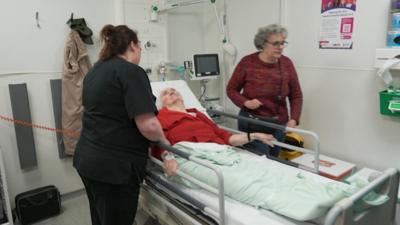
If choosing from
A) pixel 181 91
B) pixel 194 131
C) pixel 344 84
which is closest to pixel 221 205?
pixel 194 131

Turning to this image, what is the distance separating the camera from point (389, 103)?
7.13 feet

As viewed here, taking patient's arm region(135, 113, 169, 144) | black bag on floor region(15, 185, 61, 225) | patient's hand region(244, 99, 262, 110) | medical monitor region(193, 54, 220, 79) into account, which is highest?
medical monitor region(193, 54, 220, 79)

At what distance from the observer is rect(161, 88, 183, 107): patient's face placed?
246cm

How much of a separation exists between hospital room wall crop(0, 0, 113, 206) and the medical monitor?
37.7 inches

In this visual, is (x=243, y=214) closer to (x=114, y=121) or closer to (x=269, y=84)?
(x=114, y=121)

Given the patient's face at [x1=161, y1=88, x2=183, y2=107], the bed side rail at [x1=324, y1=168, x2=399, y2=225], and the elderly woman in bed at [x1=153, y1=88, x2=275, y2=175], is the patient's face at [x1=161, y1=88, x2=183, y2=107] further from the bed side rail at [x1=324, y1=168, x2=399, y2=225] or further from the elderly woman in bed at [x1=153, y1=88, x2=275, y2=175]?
the bed side rail at [x1=324, y1=168, x2=399, y2=225]

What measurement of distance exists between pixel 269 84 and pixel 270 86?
0.02 metres

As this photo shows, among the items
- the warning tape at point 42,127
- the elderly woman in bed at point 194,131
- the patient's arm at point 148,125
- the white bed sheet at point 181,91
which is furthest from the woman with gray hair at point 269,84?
the warning tape at point 42,127

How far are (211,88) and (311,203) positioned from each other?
8.61 feet

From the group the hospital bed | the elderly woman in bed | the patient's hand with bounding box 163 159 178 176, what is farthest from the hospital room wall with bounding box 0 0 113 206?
the patient's hand with bounding box 163 159 178 176

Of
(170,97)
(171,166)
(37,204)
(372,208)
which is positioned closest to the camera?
(372,208)

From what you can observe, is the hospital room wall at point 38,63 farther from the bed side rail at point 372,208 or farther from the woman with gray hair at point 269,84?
the bed side rail at point 372,208

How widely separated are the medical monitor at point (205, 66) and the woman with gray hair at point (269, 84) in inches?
33.3

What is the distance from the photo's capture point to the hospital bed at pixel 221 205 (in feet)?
4.06
